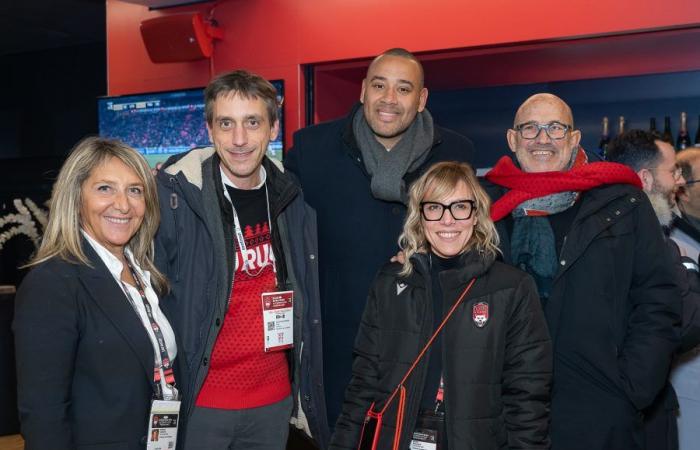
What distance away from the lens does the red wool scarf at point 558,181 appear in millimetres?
2305

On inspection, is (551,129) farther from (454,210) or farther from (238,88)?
(238,88)

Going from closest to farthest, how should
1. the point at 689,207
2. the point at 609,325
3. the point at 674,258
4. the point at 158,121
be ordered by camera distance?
1. the point at 609,325
2. the point at 674,258
3. the point at 689,207
4. the point at 158,121

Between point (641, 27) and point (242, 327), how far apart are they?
2884mm

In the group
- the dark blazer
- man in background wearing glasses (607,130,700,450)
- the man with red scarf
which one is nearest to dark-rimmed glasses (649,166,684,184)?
man in background wearing glasses (607,130,700,450)

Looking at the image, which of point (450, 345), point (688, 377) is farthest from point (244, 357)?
point (688, 377)

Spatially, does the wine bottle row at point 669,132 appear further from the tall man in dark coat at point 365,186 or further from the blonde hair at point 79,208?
the blonde hair at point 79,208

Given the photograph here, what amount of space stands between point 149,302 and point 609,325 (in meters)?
1.44

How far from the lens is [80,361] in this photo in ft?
5.82

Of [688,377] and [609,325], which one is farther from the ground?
[609,325]

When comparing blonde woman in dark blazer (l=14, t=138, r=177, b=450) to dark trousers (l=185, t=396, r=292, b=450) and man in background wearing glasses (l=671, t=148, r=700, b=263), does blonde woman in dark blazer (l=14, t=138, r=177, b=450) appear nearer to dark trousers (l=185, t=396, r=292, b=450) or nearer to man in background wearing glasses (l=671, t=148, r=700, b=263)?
dark trousers (l=185, t=396, r=292, b=450)

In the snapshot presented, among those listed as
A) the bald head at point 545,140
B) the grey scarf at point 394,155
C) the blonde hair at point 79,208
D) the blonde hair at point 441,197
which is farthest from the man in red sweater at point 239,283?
the bald head at point 545,140

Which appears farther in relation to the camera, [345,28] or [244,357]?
[345,28]

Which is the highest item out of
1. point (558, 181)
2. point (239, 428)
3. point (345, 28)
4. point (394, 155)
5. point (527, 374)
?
point (345, 28)

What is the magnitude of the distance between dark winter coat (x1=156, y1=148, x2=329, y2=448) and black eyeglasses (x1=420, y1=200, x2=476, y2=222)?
0.56m
